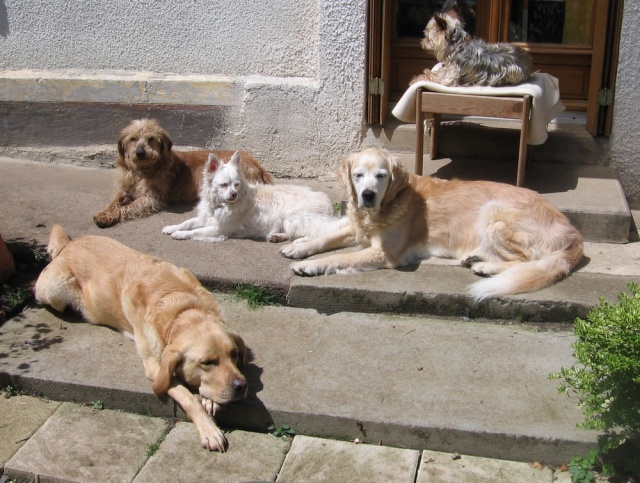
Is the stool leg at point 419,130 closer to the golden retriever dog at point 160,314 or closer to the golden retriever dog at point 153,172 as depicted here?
the golden retriever dog at point 153,172

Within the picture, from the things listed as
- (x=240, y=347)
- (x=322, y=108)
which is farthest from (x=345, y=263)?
(x=322, y=108)

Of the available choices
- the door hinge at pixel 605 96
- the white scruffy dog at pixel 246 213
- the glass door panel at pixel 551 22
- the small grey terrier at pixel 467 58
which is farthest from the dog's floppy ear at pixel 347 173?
the glass door panel at pixel 551 22

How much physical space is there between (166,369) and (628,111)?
15.7ft

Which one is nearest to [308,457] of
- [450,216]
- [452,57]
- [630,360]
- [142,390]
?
[142,390]

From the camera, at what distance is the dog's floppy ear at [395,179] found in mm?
5750

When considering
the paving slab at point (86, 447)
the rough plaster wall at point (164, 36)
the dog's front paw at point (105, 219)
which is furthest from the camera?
the rough plaster wall at point (164, 36)

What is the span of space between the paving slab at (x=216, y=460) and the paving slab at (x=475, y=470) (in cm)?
78

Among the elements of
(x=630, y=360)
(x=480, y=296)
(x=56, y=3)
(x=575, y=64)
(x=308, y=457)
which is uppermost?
(x=56, y=3)

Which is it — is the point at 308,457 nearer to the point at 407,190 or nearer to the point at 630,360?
the point at 630,360

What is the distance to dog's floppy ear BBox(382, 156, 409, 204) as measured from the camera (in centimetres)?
575

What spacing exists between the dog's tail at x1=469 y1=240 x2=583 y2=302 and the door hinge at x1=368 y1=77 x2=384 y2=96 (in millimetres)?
2529

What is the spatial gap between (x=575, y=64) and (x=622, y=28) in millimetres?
825

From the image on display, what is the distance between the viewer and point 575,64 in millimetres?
7352

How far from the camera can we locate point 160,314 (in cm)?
450
